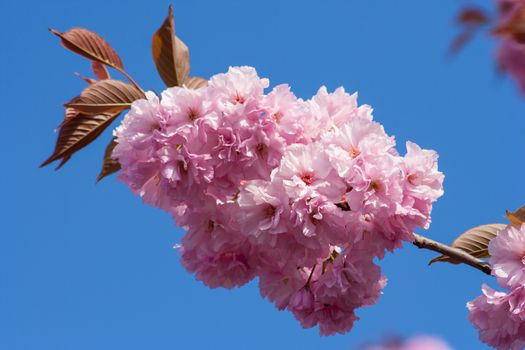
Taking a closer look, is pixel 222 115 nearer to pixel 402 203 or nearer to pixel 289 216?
pixel 289 216

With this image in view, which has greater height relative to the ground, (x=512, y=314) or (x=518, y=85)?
(x=512, y=314)

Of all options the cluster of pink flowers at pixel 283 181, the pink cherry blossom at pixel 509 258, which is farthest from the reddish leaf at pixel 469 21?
the pink cherry blossom at pixel 509 258

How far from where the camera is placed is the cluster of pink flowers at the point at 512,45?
0.73 meters

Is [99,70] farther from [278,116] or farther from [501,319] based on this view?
[501,319]

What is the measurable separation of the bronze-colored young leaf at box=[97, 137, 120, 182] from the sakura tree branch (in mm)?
963

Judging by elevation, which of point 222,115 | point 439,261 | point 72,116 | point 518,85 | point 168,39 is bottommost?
point 518,85

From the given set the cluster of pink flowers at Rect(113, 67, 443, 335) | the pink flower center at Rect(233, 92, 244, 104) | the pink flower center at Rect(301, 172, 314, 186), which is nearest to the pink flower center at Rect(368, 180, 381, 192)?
the cluster of pink flowers at Rect(113, 67, 443, 335)

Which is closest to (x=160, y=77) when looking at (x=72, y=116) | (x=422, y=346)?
(x=72, y=116)

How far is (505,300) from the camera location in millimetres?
2264

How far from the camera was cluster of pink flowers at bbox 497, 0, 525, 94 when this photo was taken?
2.41 feet

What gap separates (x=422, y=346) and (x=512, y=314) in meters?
1.43

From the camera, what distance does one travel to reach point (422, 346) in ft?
3.10

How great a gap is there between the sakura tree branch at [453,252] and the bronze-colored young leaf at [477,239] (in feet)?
0.33

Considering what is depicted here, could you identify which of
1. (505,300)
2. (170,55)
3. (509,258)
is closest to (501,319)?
(505,300)
